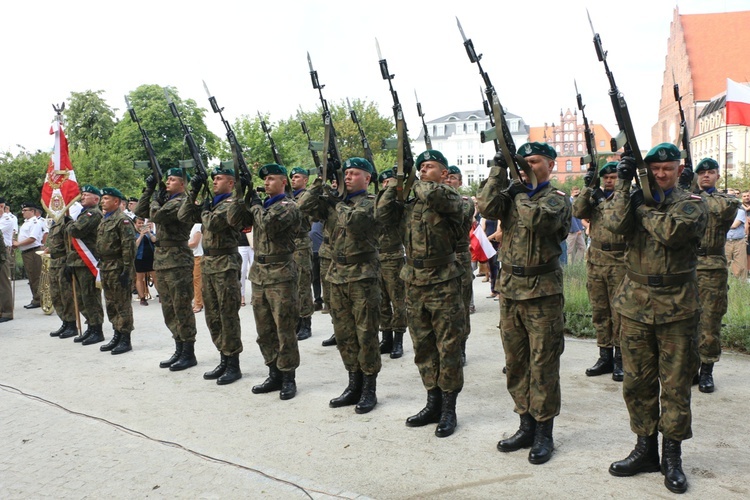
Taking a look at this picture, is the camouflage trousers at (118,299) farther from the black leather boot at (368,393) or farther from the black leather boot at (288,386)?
the black leather boot at (368,393)

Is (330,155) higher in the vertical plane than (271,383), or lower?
higher

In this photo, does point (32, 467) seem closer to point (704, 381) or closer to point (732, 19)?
point (704, 381)

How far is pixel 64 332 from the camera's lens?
29.6ft

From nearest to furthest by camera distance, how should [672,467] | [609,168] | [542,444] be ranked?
[672,467] < [542,444] < [609,168]

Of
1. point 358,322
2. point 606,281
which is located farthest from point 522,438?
point 606,281

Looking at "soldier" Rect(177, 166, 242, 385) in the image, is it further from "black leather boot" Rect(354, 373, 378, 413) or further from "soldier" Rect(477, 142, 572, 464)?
"soldier" Rect(477, 142, 572, 464)

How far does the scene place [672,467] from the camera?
12.4 feet

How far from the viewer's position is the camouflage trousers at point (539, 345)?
423 centimetres

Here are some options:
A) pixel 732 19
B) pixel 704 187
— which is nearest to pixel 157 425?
pixel 704 187

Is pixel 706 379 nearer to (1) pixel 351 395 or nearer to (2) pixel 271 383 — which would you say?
(1) pixel 351 395

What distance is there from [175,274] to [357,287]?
2729mm

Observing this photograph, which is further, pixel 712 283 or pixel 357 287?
pixel 712 283

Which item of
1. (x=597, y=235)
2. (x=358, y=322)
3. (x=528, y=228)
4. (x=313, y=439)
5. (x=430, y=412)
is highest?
(x=528, y=228)

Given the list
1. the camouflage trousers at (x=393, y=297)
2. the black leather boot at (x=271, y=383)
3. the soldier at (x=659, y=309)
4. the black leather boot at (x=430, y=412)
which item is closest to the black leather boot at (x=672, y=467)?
the soldier at (x=659, y=309)
